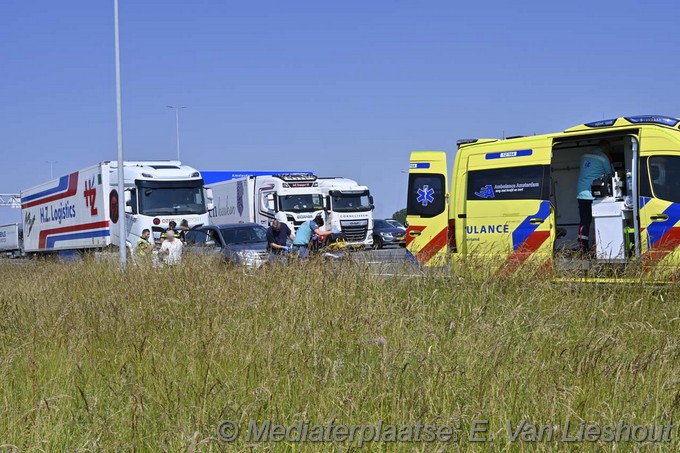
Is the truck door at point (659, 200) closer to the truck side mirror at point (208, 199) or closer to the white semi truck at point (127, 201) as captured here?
the white semi truck at point (127, 201)

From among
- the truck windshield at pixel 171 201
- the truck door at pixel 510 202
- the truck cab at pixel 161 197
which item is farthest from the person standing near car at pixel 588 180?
the truck windshield at pixel 171 201

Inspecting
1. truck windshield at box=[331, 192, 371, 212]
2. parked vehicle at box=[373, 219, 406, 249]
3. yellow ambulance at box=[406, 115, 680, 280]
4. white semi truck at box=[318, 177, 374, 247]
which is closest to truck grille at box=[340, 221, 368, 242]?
white semi truck at box=[318, 177, 374, 247]

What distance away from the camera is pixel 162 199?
25.1 m

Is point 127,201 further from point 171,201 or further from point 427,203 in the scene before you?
point 427,203

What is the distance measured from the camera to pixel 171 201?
2530 cm

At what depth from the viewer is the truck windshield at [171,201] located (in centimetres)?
2470

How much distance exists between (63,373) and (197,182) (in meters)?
20.4

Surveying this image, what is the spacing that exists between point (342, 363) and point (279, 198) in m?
26.5

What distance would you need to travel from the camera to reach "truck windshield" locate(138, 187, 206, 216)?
24.7 meters

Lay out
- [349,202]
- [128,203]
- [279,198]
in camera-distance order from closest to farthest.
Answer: [128,203] → [279,198] → [349,202]

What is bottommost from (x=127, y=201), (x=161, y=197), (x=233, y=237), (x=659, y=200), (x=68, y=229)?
(x=233, y=237)

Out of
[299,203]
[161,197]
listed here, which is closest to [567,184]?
[161,197]

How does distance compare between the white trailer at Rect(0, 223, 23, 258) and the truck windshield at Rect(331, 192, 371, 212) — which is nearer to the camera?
the truck windshield at Rect(331, 192, 371, 212)

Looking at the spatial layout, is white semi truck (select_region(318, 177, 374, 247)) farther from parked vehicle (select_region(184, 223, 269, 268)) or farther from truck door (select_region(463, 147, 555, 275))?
truck door (select_region(463, 147, 555, 275))
